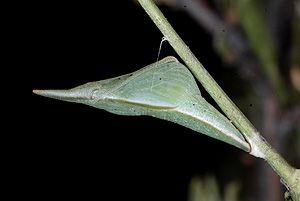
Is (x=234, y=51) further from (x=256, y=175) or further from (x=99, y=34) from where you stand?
(x=99, y=34)

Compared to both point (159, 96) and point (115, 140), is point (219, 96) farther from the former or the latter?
point (115, 140)

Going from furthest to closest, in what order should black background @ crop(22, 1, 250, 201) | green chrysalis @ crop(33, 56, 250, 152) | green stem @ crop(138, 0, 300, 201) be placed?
black background @ crop(22, 1, 250, 201) < green chrysalis @ crop(33, 56, 250, 152) < green stem @ crop(138, 0, 300, 201)

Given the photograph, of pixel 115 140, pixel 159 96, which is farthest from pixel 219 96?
pixel 115 140

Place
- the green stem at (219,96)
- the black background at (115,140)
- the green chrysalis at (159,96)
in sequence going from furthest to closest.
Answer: the black background at (115,140) < the green chrysalis at (159,96) < the green stem at (219,96)

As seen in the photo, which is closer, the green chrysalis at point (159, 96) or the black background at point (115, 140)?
the green chrysalis at point (159, 96)

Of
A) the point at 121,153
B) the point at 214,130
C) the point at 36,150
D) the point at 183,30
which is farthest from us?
the point at 121,153

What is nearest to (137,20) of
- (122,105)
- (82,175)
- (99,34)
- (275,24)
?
(99,34)
